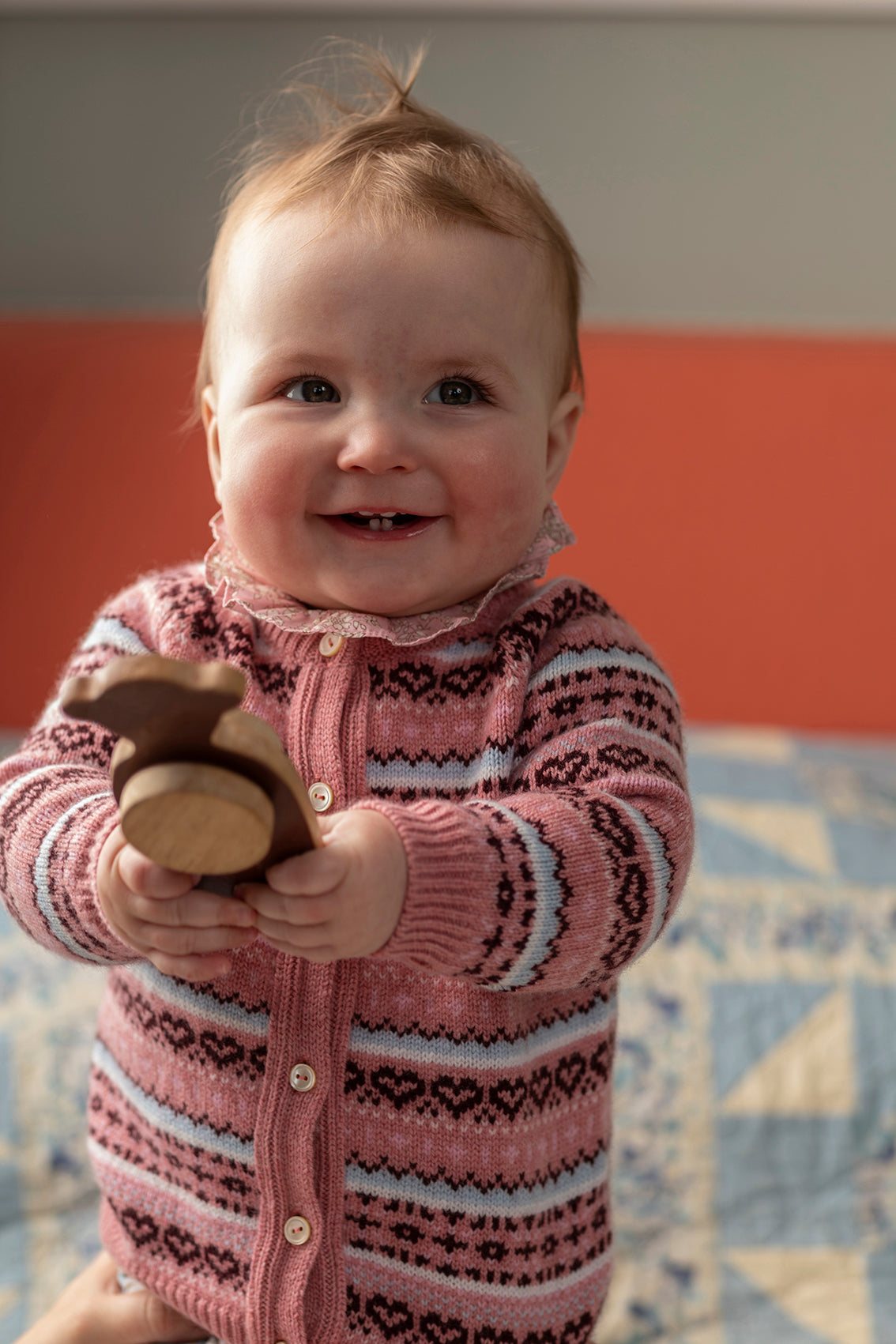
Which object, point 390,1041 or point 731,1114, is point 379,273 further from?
point 731,1114

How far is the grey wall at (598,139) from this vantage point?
5.76ft

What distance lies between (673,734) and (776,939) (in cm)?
65

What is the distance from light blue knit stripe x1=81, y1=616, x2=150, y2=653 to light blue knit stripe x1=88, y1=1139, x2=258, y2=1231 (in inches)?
11.9

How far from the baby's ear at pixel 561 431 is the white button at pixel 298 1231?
1.43 ft

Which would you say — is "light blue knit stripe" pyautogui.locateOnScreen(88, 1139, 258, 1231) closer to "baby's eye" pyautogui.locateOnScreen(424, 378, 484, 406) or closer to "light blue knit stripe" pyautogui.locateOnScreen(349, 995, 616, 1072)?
"light blue knit stripe" pyautogui.locateOnScreen(349, 995, 616, 1072)

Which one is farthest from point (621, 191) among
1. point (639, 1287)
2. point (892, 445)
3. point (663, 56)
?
point (639, 1287)

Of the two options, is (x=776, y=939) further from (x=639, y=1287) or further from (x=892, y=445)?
(x=892, y=445)

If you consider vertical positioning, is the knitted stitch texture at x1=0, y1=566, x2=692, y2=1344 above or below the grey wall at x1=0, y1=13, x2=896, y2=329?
below

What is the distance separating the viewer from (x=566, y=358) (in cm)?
83

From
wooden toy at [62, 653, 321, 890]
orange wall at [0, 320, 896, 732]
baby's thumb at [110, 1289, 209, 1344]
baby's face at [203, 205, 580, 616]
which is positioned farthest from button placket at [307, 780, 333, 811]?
orange wall at [0, 320, 896, 732]

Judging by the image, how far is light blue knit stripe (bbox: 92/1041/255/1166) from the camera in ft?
2.47

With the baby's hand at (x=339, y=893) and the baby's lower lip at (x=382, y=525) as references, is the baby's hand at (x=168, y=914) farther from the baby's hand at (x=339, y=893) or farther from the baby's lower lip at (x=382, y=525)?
the baby's lower lip at (x=382, y=525)

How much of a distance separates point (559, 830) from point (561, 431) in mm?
285

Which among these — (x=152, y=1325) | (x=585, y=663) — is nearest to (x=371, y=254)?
(x=585, y=663)
